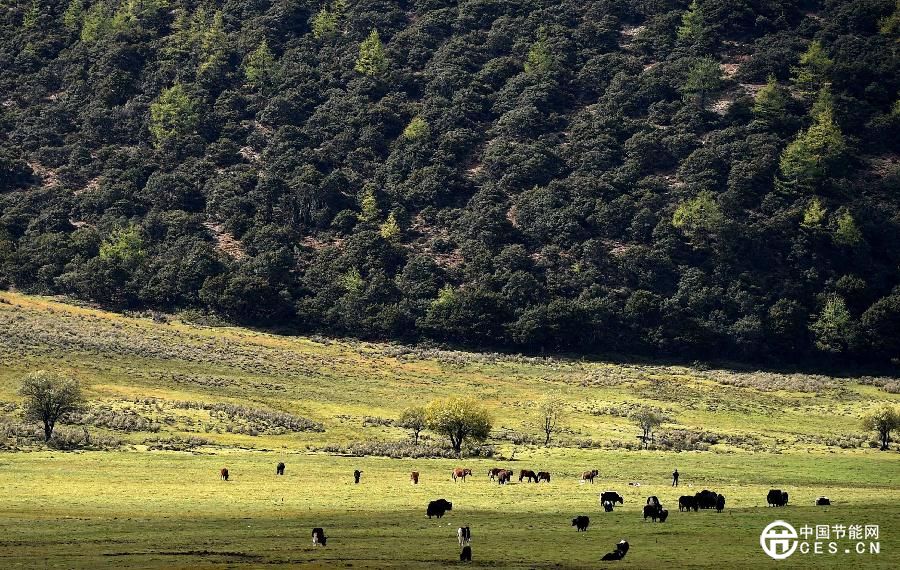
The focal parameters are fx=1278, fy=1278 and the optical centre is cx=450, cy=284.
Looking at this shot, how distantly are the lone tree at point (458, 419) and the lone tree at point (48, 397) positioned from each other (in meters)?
23.6

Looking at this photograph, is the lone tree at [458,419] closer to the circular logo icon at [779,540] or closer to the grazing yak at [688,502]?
the grazing yak at [688,502]

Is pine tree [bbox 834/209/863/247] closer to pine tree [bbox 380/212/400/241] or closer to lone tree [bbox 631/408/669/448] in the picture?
pine tree [bbox 380/212/400/241]

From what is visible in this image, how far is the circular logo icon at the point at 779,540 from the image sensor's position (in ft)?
137

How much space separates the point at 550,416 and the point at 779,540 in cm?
A: 5721

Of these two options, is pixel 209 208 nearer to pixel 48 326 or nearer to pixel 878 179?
pixel 48 326

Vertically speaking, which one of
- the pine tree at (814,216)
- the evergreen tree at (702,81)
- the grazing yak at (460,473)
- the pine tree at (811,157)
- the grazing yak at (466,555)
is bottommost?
the grazing yak at (466,555)

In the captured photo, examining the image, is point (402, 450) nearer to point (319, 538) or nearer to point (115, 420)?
point (115, 420)

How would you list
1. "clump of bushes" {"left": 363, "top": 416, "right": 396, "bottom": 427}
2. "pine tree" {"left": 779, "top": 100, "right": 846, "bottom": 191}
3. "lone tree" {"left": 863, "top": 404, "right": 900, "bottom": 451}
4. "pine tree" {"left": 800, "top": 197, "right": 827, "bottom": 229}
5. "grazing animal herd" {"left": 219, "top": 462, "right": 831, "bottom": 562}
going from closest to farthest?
"grazing animal herd" {"left": 219, "top": 462, "right": 831, "bottom": 562} → "lone tree" {"left": 863, "top": 404, "right": 900, "bottom": 451} → "clump of bushes" {"left": 363, "top": 416, "right": 396, "bottom": 427} → "pine tree" {"left": 800, "top": 197, "right": 827, "bottom": 229} → "pine tree" {"left": 779, "top": 100, "right": 846, "bottom": 191}

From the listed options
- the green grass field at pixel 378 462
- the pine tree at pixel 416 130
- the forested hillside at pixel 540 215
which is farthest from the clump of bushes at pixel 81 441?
the pine tree at pixel 416 130

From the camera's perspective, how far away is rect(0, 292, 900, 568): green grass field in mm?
43812

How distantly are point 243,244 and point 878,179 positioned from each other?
8627 centimetres

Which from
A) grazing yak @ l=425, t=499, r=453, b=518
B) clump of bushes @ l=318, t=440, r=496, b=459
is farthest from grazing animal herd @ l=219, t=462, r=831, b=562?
clump of bushes @ l=318, t=440, r=496, b=459

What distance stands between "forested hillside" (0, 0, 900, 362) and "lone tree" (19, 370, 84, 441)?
71457mm

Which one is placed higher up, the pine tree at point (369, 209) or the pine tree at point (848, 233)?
the pine tree at point (369, 209)
